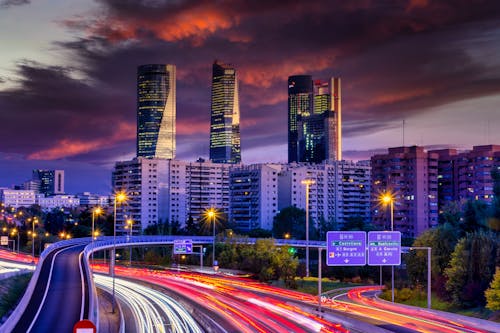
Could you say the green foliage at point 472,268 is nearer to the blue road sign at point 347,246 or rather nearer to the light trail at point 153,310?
the blue road sign at point 347,246

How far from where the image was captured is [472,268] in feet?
209

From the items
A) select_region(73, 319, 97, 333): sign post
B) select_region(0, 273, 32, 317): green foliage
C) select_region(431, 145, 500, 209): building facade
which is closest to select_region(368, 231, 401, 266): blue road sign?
select_region(0, 273, 32, 317): green foliage

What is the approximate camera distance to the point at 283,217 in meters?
181

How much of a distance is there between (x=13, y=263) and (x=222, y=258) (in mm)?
35485

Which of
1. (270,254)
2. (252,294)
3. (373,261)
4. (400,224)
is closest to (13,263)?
(270,254)

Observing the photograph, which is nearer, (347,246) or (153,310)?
(347,246)

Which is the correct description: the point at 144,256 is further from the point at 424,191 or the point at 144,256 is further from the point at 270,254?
the point at 424,191

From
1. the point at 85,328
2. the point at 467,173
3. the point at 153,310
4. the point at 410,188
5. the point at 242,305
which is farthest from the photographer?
the point at 467,173

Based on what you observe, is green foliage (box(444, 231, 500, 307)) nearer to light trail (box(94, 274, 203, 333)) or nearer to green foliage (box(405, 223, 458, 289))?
green foliage (box(405, 223, 458, 289))

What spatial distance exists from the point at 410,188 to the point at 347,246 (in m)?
135

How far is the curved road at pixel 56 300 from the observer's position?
147 feet

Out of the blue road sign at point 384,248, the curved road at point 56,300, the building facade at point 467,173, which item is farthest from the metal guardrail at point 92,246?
the building facade at point 467,173

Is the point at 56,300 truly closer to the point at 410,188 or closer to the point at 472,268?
the point at 472,268

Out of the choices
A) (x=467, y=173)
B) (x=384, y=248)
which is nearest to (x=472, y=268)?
(x=384, y=248)
